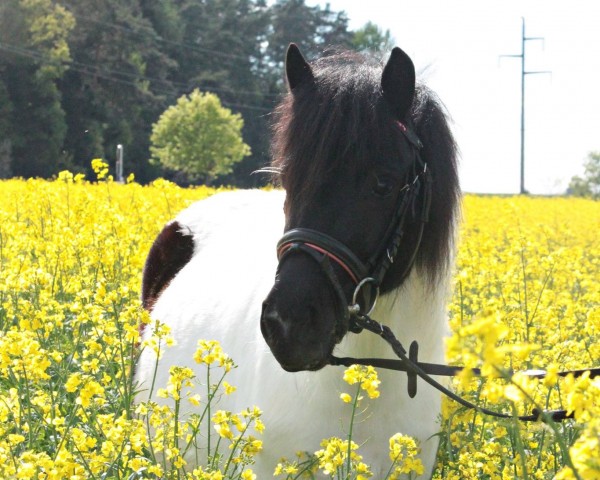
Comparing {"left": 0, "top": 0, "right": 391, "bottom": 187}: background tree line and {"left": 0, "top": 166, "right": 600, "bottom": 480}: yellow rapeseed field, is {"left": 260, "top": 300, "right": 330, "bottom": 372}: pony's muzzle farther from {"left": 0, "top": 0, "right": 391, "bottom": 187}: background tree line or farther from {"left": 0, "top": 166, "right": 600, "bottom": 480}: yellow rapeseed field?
{"left": 0, "top": 0, "right": 391, "bottom": 187}: background tree line

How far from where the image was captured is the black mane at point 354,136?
8.64 feet

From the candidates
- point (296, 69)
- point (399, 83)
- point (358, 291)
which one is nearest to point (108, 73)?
point (296, 69)

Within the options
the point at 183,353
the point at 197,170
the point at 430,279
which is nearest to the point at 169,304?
the point at 183,353

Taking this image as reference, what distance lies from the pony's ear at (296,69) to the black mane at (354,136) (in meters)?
0.04

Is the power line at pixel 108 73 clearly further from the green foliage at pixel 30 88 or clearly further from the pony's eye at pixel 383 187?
the pony's eye at pixel 383 187

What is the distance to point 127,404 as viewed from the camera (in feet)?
9.48

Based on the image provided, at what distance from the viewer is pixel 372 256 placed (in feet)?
8.61

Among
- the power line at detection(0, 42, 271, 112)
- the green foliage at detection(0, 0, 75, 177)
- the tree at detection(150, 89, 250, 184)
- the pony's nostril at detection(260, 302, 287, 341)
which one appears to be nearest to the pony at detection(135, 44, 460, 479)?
the pony's nostril at detection(260, 302, 287, 341)

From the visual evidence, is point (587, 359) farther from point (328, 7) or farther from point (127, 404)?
point (328, 7)

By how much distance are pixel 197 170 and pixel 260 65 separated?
2388cm

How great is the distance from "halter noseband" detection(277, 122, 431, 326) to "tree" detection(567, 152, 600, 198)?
5497 cm

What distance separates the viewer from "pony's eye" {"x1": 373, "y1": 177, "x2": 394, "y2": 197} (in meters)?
2.64

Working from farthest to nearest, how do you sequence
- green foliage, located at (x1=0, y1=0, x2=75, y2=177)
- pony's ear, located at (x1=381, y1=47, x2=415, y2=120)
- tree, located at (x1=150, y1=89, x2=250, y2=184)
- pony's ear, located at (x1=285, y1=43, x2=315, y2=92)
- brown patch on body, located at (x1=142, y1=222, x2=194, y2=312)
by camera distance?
1. tree, located at (x1=150, y1=89, x2=250, y2=184)
2. green foliage, located at (x1=0, y1=0, x2=75, y2=177)
3. brown patch on body, located at (x1=142, y1=222, x2=194, y2=312)
4. pony's ear, located at (x1=285, y1=43, x2=315, y2=92)
5. pony's ear, located at (x1=381, y1=47, x2=415, y2=120)

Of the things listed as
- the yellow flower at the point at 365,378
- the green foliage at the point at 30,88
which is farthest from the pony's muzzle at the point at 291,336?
the green foliage at the point at 30,88
